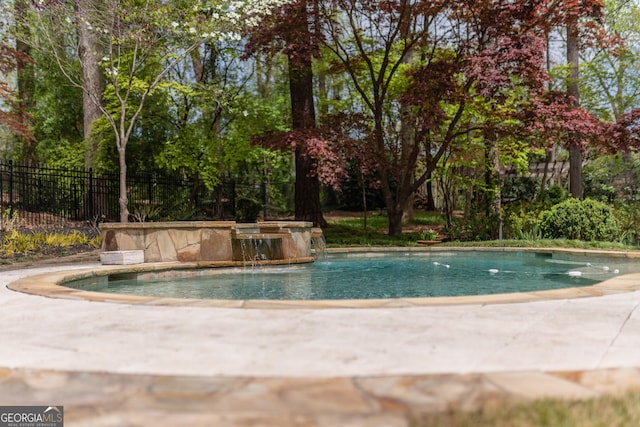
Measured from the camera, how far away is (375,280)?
20.3ft

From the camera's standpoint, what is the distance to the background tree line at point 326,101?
10.1 m

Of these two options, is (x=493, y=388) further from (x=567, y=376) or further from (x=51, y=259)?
(x=51, y=259)

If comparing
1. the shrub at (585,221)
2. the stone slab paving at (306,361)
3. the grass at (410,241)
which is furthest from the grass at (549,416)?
the shrub at (585,221)

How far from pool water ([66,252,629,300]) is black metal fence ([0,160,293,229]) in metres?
5.01

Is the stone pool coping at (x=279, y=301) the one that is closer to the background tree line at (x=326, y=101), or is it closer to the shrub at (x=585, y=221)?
the background tree line at (x=326, y=101)

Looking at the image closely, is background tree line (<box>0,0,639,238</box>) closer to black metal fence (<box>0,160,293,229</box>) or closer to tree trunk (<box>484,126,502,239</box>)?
tree trunk (<box>484,126,502,239</box>)

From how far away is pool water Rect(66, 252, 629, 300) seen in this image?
5152 mm

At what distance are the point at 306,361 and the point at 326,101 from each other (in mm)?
12510

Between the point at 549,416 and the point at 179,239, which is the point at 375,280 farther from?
the point at 549,416

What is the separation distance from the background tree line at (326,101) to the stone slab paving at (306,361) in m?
7.18

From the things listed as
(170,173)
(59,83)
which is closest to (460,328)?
(170,173)

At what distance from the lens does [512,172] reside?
65.3ft

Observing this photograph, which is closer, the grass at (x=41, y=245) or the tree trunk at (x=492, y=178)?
the grass at (x=41, y=245)

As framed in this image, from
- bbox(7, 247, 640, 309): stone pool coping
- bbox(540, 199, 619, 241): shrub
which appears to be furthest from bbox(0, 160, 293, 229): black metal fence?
bbox(540, 199, 619, 241): shrub
